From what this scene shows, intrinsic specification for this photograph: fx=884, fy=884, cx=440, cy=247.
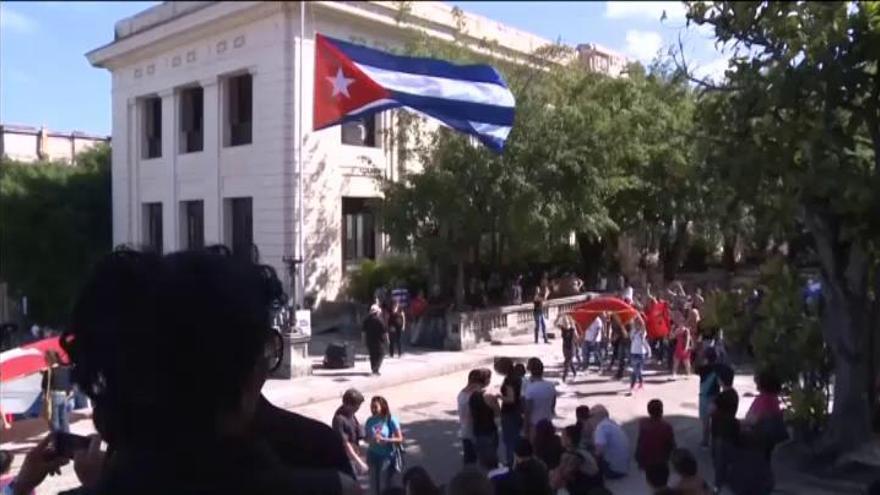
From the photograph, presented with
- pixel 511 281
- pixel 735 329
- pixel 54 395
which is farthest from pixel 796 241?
pixel 511 281

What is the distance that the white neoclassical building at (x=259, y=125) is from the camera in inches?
1032

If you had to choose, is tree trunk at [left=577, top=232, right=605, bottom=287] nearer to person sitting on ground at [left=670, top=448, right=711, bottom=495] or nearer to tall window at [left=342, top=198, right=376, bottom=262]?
tall window at [left=342, top=198, right=376, bottom=262]

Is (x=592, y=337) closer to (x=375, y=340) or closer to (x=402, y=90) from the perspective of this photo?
(x=375, y=340)

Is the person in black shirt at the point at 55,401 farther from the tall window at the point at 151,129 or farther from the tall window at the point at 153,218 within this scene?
the tall window at the point at 151,129

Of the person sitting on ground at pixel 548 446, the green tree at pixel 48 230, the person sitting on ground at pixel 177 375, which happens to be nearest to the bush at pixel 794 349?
the person sitting on ground at pixel 548 446

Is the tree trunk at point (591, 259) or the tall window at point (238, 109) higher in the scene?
the tall window at point (238, 109)

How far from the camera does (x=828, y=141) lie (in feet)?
30.5

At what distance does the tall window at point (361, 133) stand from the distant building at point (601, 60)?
23.7ft

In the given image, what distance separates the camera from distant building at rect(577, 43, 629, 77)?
29798 millimetres

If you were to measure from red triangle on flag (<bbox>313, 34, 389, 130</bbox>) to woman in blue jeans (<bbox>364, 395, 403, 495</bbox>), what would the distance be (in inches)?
303

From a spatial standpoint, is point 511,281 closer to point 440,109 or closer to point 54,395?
point 440,109

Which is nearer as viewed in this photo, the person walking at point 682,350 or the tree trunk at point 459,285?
the person walking at point 682,350

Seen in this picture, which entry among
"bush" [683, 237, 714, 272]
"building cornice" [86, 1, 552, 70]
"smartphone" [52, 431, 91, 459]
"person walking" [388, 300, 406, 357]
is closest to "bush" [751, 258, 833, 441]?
"smartphone" [52, 431, 91, 459]

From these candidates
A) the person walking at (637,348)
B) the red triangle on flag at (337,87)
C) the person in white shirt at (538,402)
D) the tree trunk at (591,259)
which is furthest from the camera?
the tree trunk at (591,259)
